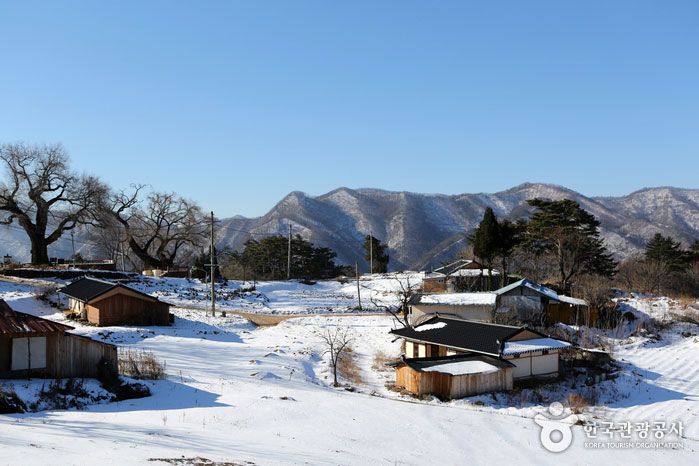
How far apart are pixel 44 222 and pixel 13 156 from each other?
268 inches

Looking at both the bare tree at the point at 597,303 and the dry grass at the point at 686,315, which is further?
the dry grass at the point at 686,315

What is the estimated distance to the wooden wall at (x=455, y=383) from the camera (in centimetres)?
2078

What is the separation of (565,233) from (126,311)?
137ft

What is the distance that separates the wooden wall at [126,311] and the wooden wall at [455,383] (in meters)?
19.1

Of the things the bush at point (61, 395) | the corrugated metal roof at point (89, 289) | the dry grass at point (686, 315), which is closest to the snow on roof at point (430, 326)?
the bush at point (61, 395)

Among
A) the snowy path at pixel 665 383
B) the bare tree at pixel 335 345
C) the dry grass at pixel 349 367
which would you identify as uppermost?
the bare tree at pixel 335 345

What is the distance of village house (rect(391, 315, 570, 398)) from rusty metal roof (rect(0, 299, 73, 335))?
13.6m

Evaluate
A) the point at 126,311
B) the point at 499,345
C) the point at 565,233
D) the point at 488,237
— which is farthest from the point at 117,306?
the point at 565,233

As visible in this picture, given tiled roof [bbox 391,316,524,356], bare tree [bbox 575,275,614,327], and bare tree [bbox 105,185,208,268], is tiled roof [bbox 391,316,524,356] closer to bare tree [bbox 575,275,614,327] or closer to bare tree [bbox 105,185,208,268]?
bare tree [bbox 575,275,614,327]

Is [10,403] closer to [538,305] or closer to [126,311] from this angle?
[126,311]

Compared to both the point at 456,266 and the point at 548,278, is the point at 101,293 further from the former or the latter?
the point at 548,278

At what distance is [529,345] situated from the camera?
23703 mm

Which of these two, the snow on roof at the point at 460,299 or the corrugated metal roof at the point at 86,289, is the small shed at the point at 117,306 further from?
the snow on roof at the point at 460,299

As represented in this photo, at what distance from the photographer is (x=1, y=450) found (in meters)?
8.02
